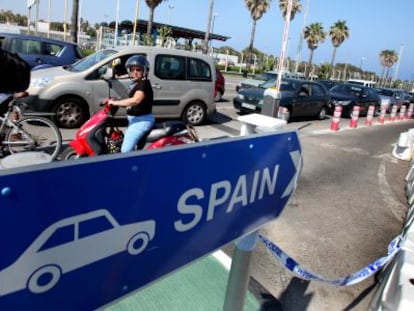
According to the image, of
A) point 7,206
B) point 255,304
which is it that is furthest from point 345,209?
point 7,206

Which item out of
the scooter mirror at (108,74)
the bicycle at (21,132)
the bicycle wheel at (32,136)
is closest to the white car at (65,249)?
the bicycle wheel at (32,136)

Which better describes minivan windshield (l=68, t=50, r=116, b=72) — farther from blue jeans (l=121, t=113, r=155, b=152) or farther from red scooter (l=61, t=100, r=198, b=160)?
blue jeans (l=121, t=113, r=155, b=152)

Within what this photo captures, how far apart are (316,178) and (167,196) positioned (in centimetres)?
626

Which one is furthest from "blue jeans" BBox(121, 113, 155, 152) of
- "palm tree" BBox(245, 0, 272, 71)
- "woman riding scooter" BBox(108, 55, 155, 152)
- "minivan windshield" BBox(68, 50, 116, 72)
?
"palm tree" BBox(245, 0, 272, 71)

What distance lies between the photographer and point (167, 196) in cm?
111

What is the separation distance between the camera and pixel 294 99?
1326 cm

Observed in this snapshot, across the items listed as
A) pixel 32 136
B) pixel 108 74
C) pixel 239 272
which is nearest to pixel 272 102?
pixel 108 74

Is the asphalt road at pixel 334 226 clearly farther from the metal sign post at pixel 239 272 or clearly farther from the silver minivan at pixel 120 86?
the metal sign post at pixel 239 272

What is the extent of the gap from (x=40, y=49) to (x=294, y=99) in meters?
8.54

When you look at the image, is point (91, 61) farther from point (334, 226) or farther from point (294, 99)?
point (294, 99)

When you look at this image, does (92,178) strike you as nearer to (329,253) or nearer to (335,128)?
(329,253)

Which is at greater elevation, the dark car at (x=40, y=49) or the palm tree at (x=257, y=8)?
the palm tree at (x=257, y=8)

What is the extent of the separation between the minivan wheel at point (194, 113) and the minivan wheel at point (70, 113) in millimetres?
2645

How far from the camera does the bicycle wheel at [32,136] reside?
18.0 ft
